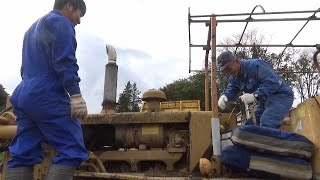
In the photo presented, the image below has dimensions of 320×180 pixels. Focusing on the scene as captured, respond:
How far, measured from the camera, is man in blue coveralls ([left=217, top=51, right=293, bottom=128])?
4.28m

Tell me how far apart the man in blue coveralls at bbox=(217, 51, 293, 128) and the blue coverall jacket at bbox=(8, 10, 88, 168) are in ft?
6.48

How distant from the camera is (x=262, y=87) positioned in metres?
4.30

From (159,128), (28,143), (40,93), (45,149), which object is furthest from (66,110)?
(159,128)

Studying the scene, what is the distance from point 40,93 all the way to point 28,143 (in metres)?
0.45

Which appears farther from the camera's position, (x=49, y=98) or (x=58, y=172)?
(x=49, y=98)

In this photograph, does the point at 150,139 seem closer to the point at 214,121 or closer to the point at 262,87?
the point at 214,121

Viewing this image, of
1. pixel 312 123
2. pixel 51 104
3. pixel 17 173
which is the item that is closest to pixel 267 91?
pixel 312 123

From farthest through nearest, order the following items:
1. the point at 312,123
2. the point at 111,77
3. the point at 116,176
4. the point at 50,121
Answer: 1. the point at 111,77
2. the point at 116,176
3. the point at 312,123
4. the point at 50,121

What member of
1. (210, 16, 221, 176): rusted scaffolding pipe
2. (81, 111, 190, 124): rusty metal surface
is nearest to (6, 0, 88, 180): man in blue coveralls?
(210, 16, 221, 176): rusted scaffolding pipe

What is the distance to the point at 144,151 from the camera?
4.73m

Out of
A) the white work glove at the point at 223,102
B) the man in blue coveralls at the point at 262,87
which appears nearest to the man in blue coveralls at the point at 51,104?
the man in blue coveralls at the point at 262,87

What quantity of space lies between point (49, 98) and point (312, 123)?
2.37 metres

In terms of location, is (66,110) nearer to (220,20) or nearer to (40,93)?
(40,93)

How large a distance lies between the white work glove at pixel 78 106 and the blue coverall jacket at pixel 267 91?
197 cm
